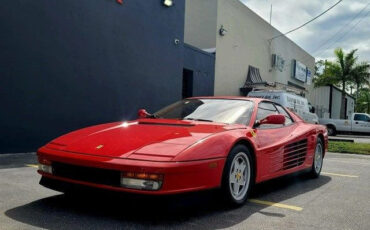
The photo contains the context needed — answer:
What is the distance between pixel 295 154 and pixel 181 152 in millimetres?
2367

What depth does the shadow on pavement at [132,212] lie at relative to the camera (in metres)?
2.85

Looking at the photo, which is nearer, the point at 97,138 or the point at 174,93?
the point at 97,138

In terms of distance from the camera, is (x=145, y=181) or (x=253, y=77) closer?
(x=145, y=181)

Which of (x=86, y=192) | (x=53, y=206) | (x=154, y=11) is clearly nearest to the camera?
(x=86, y=192)

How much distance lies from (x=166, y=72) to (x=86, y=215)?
9417 millimetres

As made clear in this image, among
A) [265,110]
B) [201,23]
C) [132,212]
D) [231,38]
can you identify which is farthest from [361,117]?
[132,212]

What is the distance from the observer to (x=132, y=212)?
3211mm

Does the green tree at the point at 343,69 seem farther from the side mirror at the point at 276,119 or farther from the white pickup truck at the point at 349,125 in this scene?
the side mirror at the point at 276,119

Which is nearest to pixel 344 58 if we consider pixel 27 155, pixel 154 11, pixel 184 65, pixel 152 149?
pixel 184 65

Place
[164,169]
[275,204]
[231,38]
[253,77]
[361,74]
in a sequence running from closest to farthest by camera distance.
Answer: [164,169], [275,204], [231,38], [253,77], [361,74]

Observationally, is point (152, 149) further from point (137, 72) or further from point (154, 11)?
point (154, 11)

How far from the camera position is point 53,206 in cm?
335

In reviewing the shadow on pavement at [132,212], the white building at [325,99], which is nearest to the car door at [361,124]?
the white building at [325,99]

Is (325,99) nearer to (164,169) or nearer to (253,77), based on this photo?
(253,77)
